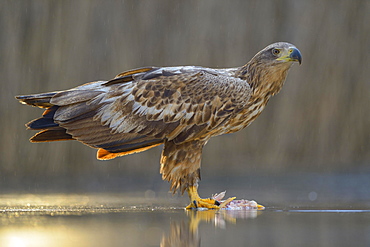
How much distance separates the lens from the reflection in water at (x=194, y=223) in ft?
19.8

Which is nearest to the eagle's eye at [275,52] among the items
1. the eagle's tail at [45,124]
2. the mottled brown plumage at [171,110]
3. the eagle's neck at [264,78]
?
the mottled brown plumage at [171,110]

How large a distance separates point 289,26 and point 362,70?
1864 mm

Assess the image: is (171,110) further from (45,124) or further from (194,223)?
(194,223)

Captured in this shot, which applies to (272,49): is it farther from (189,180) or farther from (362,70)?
(362,70)

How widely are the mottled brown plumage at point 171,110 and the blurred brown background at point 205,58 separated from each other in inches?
282

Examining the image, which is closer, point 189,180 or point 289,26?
point 189,180

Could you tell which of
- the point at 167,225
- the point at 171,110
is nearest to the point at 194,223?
the point at 167,225

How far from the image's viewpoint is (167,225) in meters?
7.13

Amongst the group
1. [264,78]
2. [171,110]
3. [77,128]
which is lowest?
[77,128]

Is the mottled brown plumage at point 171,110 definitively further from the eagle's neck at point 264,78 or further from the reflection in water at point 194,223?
the reflection in water at point 194,223

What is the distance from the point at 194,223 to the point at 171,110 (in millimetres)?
1876

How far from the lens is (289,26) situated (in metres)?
18.3

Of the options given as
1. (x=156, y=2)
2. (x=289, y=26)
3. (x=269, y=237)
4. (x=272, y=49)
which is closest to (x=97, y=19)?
(x=156, y=2)

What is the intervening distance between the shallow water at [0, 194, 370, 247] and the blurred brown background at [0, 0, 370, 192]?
23.3 feet
